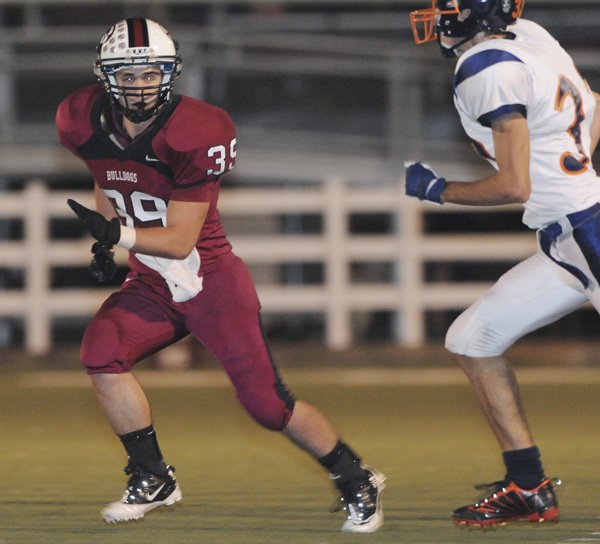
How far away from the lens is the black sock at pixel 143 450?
5.76 meters

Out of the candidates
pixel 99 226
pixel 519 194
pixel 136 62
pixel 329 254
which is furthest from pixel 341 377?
pixel 99 226

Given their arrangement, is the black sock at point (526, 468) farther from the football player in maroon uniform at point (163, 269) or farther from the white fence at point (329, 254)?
the white fence at point (329, 254)

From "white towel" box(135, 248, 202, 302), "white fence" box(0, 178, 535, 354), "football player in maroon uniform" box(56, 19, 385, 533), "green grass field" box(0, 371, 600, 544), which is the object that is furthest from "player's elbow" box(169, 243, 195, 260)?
"white fence" box(0, 178, 535, 354)

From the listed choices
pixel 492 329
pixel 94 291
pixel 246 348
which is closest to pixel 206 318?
pixel 246 348

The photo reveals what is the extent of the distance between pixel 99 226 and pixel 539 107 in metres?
1.46

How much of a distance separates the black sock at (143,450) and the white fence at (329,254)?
578 centimetres

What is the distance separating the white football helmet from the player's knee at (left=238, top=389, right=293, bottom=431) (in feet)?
3.26

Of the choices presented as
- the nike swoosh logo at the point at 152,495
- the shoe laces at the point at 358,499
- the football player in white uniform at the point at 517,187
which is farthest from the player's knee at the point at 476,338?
the nike swoosh logo at the point at 152,495

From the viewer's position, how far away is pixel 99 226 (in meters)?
5.32

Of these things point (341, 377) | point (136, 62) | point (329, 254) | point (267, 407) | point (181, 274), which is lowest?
point (341, 377)

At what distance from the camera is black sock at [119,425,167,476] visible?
5.76 metres

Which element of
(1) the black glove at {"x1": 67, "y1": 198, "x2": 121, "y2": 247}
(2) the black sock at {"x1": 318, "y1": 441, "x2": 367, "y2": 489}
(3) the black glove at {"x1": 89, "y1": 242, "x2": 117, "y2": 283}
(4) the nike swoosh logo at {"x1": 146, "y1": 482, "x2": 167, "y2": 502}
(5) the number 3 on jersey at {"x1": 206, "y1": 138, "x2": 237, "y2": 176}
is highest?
(5) the number 3 on jersey at {"x1": 206, "y1": 138, "x2": 237, "y2": 176}

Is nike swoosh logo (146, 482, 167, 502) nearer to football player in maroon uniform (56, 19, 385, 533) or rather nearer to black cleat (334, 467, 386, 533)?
football player in maroon uniform (56, 19, 385, 533)

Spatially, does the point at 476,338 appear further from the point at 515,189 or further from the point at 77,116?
the point at 77,116
